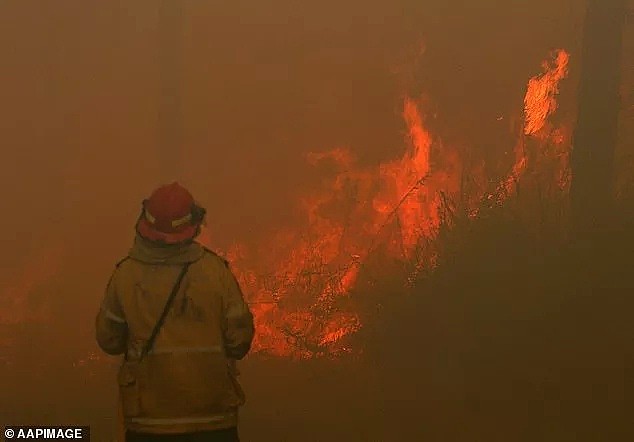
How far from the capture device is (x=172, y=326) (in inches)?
149

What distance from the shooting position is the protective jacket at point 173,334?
379 centimetres

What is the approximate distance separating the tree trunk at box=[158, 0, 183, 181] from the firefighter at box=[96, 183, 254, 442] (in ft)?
4.49

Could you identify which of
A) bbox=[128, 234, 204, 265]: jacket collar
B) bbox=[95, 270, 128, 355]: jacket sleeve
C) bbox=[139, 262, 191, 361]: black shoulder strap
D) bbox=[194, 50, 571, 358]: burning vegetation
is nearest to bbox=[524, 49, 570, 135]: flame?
bbox=[194, 50, 571, 358]: burning vegetation

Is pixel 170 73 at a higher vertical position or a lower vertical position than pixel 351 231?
higher

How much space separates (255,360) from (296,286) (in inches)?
19.9

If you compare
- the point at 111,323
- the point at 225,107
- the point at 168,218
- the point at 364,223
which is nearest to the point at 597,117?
the point at 364,223

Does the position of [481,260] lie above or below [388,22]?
below

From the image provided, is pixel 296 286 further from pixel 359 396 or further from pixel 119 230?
pixel 119 230

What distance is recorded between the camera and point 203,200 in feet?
17.1

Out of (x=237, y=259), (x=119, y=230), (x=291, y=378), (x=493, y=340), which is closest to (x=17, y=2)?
(x=119, y=230)

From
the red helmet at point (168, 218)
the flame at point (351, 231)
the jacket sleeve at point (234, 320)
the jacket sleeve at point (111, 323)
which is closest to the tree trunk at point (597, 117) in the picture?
the flame at point (351, 231)

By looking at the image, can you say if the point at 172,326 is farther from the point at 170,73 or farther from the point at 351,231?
the point at 170,73

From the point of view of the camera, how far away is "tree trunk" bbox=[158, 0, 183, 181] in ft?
17.0

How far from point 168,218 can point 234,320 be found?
A: 524 mm
